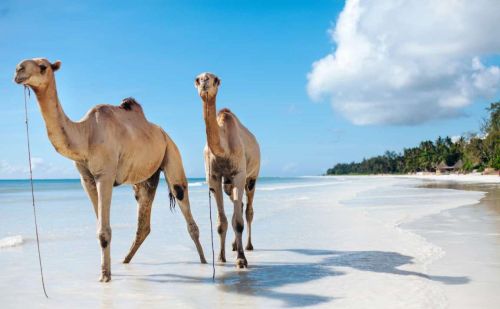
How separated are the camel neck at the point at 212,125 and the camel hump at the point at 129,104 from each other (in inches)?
51.0

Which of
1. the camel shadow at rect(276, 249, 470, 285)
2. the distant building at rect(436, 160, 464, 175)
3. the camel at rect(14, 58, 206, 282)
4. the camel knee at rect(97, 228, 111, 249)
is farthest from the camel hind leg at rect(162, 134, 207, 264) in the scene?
the distant building at rect(436, 160, 464, 175)

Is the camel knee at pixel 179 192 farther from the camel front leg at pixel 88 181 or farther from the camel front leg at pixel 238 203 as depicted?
the camel front leg at pixel 88 181

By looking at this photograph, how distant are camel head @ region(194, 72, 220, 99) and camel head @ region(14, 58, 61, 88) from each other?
5.05 feet

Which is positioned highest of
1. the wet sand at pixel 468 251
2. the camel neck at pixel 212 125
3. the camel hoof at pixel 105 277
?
the camel neck at pixel 212 125

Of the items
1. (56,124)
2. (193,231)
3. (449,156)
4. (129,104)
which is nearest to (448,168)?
(449,156)

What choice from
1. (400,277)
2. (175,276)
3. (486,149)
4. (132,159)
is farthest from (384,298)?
(486,149)

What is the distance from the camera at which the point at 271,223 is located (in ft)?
39.5

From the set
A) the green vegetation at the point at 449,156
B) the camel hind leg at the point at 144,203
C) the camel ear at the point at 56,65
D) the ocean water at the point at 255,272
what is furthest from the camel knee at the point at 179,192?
the green vegetation at the point at 449,156

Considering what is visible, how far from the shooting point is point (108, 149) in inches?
218

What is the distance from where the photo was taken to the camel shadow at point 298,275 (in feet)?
15.9

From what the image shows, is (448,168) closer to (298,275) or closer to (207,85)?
(298,275)

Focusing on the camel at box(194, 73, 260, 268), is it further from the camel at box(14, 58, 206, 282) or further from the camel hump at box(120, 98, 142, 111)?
the camel hump at box(120, 98, 142, 111)

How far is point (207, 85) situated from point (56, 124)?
5.50 feet

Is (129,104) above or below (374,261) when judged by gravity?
above
